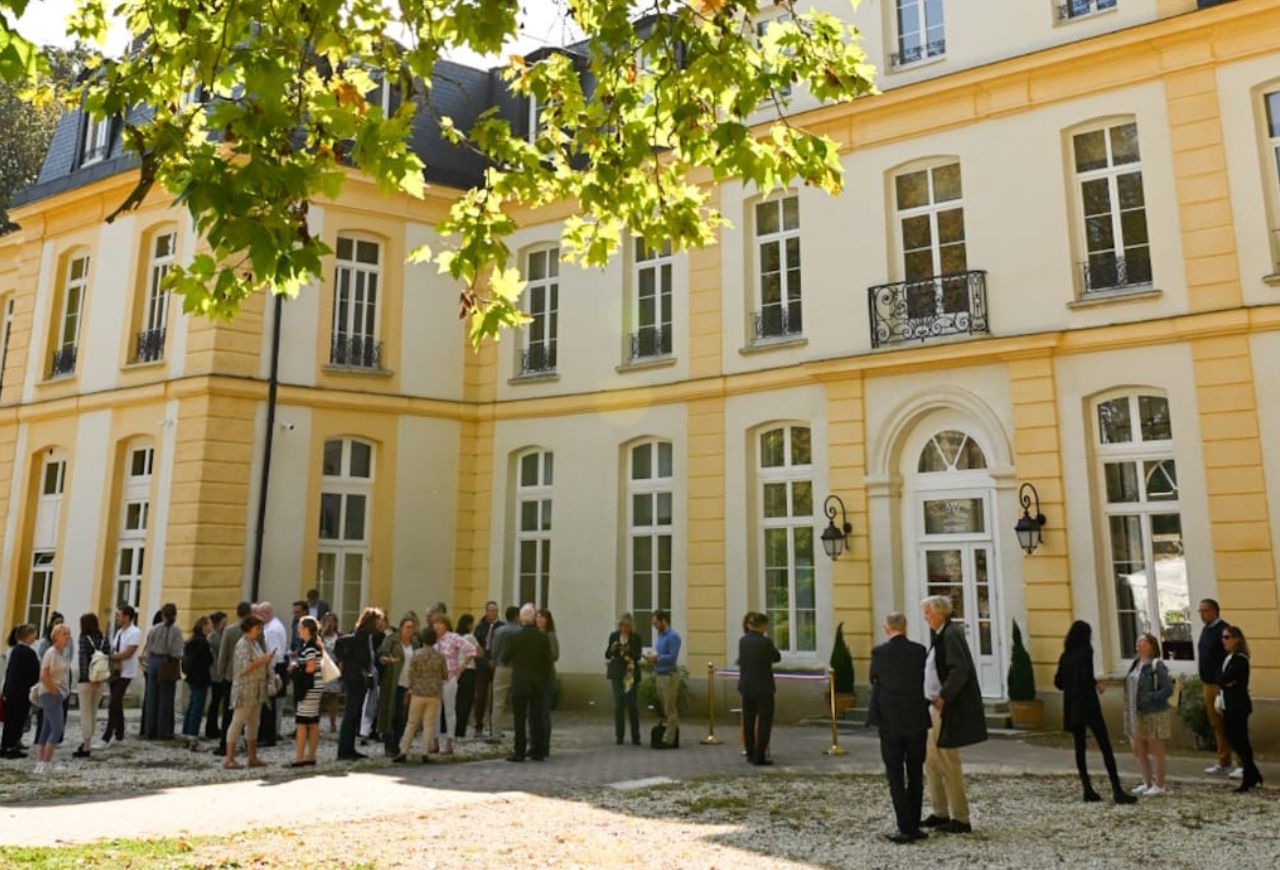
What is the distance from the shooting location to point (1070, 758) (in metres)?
10.7

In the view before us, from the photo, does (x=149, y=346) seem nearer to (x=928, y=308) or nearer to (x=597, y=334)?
(x=597, y=334)

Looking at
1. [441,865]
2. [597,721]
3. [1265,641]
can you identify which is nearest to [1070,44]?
[1265,641]

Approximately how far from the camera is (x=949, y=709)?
7156 mm

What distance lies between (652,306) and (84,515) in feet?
32.9

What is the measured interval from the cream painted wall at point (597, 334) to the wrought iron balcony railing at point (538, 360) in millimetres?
243

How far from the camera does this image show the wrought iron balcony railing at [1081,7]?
13.8 m

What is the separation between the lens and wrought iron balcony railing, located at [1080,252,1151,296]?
519 inches

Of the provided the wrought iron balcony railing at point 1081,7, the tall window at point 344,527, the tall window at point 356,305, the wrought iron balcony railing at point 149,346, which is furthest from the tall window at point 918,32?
the wrought iron balcony railing at point 149,346

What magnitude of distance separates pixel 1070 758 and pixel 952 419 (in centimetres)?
502

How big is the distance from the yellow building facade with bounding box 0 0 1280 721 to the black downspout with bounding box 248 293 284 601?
163mm

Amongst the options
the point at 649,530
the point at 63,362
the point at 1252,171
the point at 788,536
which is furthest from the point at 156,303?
the point at 1252,171

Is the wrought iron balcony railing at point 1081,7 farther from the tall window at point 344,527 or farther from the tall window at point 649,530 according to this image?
the tall window at point 344,527

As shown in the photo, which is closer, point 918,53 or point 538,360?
point 918,53

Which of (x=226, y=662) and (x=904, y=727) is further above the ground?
(x=226, y=662)
